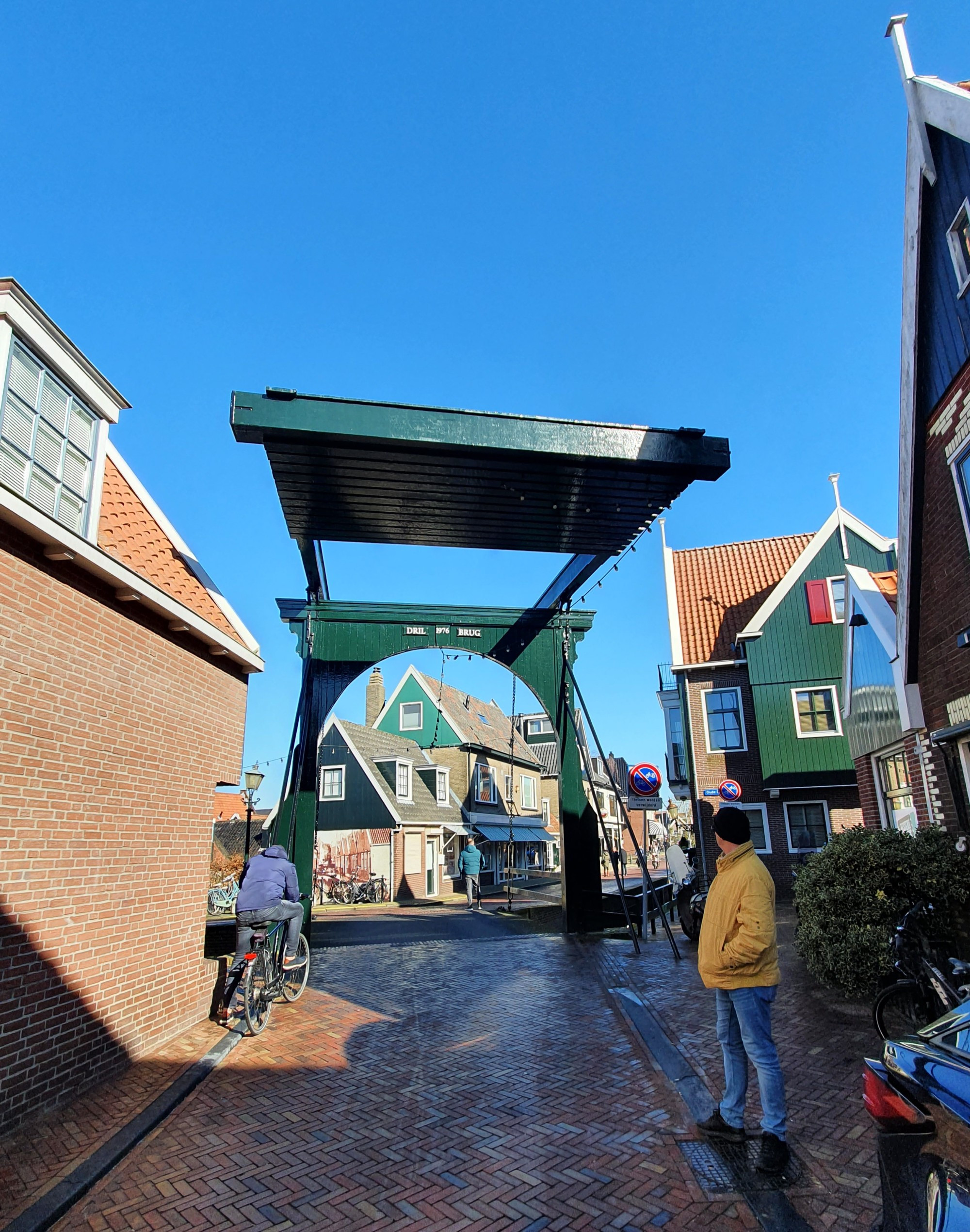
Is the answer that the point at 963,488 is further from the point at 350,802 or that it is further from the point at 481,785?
the point at 481,785

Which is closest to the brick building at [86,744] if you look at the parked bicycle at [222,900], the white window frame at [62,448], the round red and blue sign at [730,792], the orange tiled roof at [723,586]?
the white window frame at [62,448]

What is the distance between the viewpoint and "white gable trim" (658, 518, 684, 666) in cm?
2156

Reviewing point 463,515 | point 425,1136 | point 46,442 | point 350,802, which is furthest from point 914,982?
point 350,802

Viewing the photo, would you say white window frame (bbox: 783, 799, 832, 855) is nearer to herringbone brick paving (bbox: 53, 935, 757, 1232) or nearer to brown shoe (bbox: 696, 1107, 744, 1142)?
herringbone brick paving (bbox: 53, 935, 757, 1232)

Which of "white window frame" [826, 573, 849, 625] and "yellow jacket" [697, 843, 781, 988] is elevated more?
"white window frame" [826, 573, 849, 625]

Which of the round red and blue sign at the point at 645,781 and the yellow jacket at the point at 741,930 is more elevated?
the round red and blue sign at the point at 645,781

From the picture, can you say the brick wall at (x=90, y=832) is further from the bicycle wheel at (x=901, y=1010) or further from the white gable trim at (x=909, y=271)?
the white gable trim at (x=909, y=271)

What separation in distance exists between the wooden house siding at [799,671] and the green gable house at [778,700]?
25mm

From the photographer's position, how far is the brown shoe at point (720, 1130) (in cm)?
400

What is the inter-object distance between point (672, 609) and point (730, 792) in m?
5.73

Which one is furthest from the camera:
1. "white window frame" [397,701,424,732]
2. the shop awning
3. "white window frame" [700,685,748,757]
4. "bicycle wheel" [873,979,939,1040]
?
"white window frame" [397,701,424,732]

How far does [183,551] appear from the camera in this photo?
796 cm

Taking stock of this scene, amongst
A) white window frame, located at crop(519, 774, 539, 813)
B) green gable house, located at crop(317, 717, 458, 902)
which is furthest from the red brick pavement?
white window frame, located at crop(519, 774, 539, 813)

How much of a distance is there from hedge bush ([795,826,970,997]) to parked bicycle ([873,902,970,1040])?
35 cm
